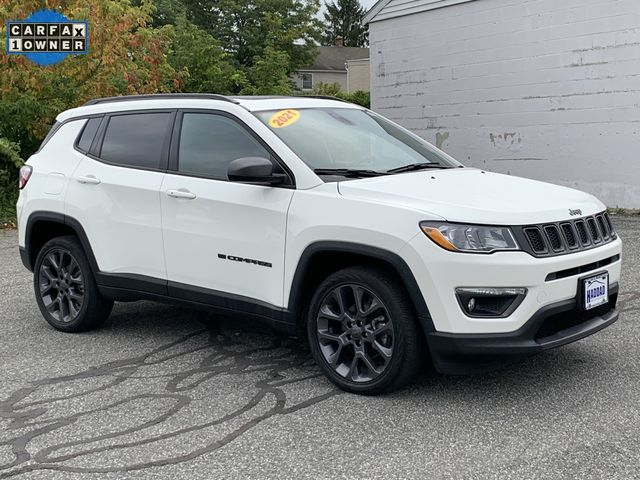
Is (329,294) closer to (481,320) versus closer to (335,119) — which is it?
(481,320)

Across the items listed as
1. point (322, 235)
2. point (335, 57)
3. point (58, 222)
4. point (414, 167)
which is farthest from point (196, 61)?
point (335, 57)

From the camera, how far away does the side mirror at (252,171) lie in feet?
14.9

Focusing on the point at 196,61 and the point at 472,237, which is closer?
the point at 472,237

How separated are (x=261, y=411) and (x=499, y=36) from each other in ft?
38.8

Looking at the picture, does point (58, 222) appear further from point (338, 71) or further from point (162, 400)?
point (338, 71)

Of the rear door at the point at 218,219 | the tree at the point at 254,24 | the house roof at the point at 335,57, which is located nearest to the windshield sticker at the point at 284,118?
the rear door at the point at 218,219

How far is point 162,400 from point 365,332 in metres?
1.25

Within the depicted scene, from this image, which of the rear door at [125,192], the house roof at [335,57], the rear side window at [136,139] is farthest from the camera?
the house roof at [335,57]

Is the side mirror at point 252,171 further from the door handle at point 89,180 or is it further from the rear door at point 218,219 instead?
the door handle at point 89,180

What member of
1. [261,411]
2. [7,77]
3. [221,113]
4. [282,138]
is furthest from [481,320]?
[7,77]

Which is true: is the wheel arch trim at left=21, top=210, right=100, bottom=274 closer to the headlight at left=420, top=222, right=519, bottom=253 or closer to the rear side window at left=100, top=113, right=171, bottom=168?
the rear side window at left=100, top=113, right=171, bottom=168

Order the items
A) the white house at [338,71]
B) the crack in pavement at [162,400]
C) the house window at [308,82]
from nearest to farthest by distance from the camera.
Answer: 1. the crack in pavement at [162,400]
2. the white house at [338,71]
3. the house window at [308,82]

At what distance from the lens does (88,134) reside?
6.02 meters

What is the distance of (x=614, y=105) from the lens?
41.9 feet
